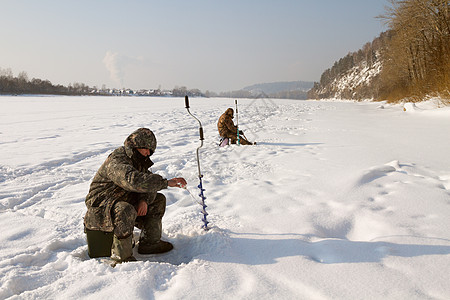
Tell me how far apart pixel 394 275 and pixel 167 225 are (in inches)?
98.7

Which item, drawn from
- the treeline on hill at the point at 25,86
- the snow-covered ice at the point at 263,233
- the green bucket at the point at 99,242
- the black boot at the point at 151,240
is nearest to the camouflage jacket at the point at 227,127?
the snow-covered ice at the point at 263,233

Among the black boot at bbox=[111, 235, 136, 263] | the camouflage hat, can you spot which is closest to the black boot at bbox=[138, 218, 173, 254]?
the black boot at bbox=[111, 235, 136, 263]

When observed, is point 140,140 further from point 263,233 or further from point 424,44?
point 424,44

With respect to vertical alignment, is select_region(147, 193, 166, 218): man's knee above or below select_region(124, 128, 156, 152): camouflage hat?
below

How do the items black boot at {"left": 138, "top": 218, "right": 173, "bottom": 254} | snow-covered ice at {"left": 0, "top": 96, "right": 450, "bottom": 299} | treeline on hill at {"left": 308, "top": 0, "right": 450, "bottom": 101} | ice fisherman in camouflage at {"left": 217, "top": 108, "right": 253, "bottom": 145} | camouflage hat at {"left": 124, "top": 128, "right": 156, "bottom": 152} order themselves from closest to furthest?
1. snow-covered ice at {"left": 0, "top": 96, "right": 450, "bottom": 299}
2. camouflage hat at {"left": 124, "top": 128, "right": 156, "bottom": 152}
3. black boot at {"left": 138, "top": 218, "right": 173, "bottom": 254}
4. ice fisherman in camouflage at {"left": 217, "top": 108, "right": 253, "bottom": 145}
5. treeline on hill at {"left": 308, "top": 0, "right": 450, "bottom": 101}

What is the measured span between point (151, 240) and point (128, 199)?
534 millimetres

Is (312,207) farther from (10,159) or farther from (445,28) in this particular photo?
(445,28)

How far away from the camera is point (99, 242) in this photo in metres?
2.73

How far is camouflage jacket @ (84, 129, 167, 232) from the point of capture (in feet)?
8.22

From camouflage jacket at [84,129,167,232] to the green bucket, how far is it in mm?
78

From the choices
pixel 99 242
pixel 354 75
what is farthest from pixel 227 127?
pixel 354 75

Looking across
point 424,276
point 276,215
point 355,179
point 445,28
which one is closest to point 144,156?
point 276,215

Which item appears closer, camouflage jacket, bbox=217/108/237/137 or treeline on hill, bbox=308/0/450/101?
camouflage jacket, bbox=217/108/237/137

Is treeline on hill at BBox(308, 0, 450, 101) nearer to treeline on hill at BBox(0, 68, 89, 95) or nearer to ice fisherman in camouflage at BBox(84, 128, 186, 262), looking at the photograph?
ice fisherman in camouflage at BBox(84, 128, 186, 262)
